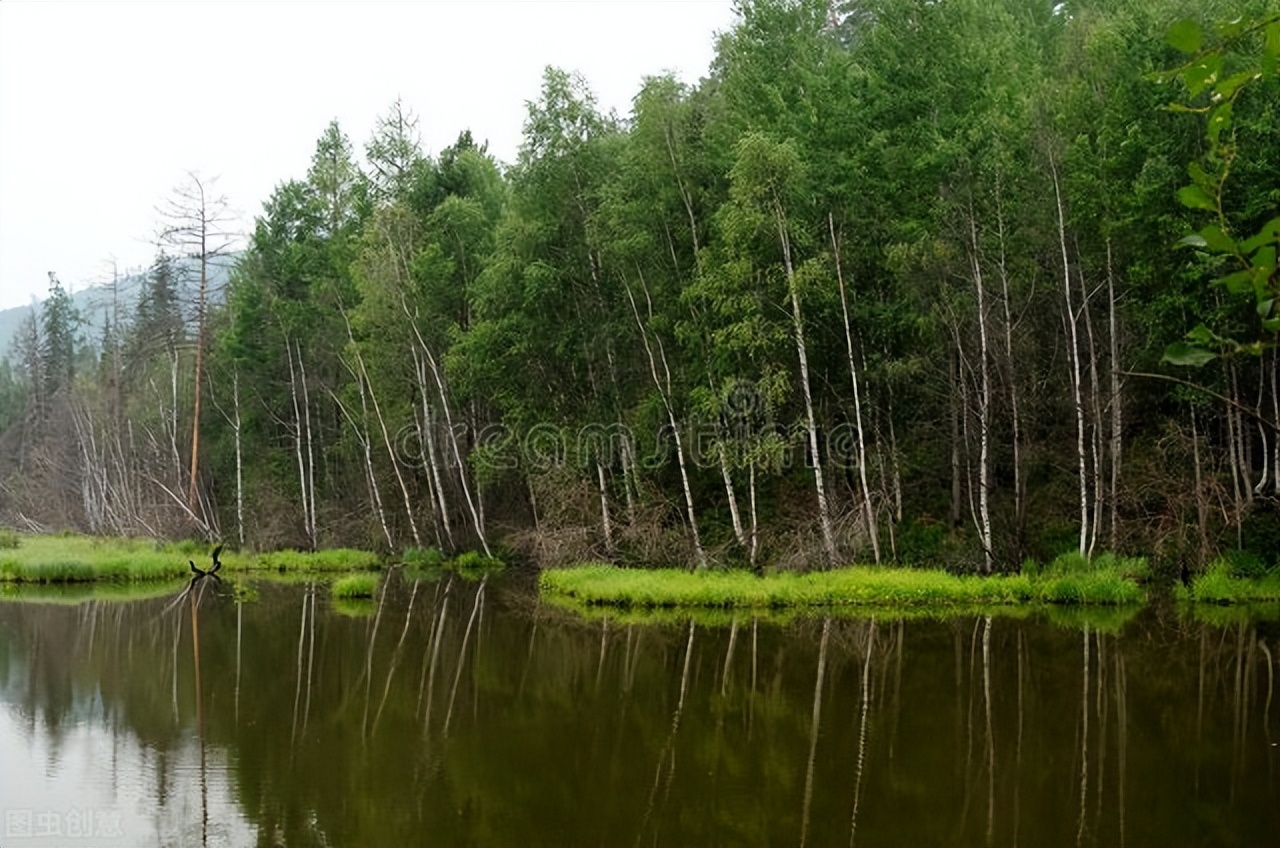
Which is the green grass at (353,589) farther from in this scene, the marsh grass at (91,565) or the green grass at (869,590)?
the marsh grass at (91,565)

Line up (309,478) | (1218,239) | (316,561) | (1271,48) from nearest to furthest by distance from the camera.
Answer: (1218,239), (1271,48), (316,561), (309,478)

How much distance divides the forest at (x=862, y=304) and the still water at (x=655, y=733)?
491cm

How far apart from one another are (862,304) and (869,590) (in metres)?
6.00

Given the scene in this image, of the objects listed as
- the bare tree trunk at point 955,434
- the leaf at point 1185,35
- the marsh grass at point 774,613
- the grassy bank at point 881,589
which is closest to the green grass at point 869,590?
the grassy bank at point 881,589

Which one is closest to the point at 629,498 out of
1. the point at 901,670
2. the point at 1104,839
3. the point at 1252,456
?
the point at 901,670

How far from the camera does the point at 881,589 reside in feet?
60.7

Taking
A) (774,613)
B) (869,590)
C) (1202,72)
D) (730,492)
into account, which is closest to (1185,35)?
(1202,72)

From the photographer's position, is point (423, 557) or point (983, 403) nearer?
point (983, 403)

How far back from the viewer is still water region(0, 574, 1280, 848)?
7184mm

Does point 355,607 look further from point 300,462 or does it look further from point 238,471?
point 238,471

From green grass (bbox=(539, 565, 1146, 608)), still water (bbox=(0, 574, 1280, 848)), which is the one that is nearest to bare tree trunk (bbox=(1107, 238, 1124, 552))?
green grass (bbox=(539, 565, 1146, 608))

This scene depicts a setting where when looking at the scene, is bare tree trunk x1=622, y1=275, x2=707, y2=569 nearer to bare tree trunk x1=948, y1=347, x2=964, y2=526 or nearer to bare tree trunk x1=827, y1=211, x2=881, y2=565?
bare tree trunk x1=827, y1=211, x2=881, y2=565

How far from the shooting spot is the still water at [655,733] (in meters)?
7.18

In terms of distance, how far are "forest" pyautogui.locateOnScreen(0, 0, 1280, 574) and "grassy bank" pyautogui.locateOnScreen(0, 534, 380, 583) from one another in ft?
12.6
